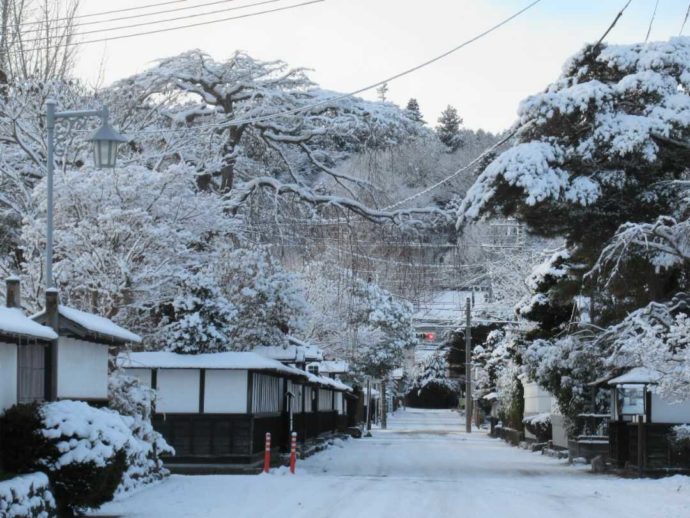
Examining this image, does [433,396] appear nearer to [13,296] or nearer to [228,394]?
[228,394]

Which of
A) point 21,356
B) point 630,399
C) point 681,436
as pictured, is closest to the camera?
point 21,356

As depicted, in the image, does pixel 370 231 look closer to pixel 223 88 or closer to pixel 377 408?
pixel 223 88

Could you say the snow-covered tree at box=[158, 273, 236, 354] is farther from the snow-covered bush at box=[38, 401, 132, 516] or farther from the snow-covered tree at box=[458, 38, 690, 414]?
the snow-covered bush at box=[38, 401, 132, 516]

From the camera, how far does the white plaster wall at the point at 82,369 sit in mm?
18234

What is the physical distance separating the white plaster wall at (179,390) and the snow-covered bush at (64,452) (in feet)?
44.3

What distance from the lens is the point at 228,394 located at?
29.0 metres

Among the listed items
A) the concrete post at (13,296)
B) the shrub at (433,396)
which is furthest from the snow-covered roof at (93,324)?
the shrub at (433,396)

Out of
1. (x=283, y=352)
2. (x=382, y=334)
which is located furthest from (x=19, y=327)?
(x=382, y=334)

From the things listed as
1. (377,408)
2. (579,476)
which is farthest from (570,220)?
(377,408)

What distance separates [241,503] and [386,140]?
13.0 meters

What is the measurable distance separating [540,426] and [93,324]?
31.1 meters

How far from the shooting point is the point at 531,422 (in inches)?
1815

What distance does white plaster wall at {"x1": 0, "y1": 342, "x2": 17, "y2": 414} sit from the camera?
15.2 m

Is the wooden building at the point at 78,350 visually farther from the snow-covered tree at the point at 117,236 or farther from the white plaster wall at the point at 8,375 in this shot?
the snow-covered tree at the point at 117,236
